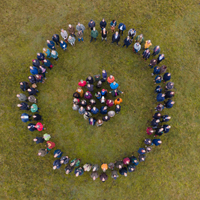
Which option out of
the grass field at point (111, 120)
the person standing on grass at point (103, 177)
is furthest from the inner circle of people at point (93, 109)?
the grass field at point (111, 120)

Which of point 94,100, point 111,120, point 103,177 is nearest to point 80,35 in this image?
point 94,100

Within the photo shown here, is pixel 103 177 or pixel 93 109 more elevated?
pixel 93 109

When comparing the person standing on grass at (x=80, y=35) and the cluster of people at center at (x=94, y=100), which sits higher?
the person standing on grass at (x=80, y=35)

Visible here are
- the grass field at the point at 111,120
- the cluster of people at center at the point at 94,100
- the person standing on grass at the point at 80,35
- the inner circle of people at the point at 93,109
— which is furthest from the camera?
the person standing on grass at the point at 80,35

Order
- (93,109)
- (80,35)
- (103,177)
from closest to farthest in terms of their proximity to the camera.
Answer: (93,109) → (103,177) → (80,35)

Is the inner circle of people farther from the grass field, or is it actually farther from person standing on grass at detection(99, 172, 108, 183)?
the grass field

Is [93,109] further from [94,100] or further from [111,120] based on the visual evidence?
[111,120]

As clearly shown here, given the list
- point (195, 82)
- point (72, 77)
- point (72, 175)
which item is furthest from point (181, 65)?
point (72, 175)

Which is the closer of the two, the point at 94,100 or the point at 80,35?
the point at 94,100

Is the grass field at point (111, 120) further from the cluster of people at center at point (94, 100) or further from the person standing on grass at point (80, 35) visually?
the cluster of people at center at point (94, 100)
